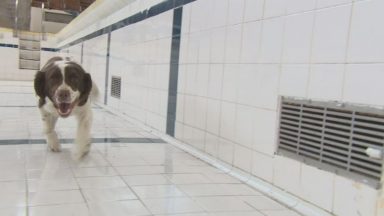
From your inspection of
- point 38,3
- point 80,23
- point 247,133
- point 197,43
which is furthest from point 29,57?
point 247,133

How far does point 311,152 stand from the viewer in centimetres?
259

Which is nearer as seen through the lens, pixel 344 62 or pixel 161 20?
pixel 344 62

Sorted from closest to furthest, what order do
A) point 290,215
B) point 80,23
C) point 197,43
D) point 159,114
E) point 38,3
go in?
point 290,215 → point 197,43 → point 159,114 → point 80,23 → point 38,3

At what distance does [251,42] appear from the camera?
326 centimetres

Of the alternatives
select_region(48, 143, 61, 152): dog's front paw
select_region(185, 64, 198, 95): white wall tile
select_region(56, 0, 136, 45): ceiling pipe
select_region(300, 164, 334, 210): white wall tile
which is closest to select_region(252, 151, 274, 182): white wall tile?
select_region(300, 164, 334, 210): white wall tile

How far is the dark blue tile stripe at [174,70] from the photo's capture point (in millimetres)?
4844

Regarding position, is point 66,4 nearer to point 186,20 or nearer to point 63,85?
point 186,20

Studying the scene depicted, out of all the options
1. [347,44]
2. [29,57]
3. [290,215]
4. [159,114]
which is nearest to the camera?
[347,44]

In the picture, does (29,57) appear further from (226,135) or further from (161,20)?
(226,135)

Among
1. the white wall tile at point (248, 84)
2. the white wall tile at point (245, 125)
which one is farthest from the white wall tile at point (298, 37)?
the white wall tile at point (245, 125)

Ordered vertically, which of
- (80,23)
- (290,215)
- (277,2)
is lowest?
(290,215)

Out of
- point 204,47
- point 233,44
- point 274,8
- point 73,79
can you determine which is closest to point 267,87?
point 274,8

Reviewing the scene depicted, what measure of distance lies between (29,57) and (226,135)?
50.1 feet

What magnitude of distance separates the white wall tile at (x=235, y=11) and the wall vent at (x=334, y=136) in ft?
3.19
